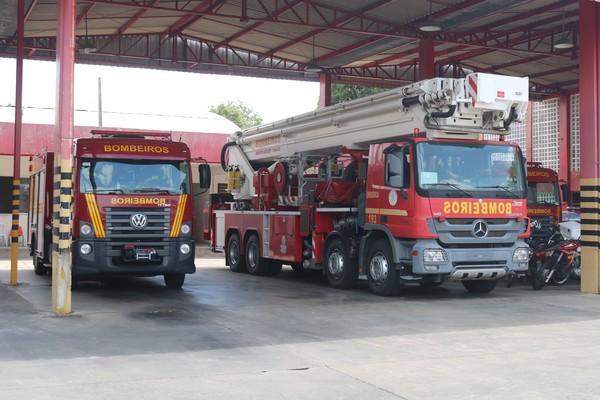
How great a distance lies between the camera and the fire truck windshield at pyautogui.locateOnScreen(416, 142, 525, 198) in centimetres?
1196

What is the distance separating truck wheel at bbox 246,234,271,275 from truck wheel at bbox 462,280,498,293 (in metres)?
4.84

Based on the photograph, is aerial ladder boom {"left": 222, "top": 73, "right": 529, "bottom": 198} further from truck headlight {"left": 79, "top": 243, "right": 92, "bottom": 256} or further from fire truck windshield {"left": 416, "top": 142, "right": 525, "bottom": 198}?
truck headlight {"left": 79, "top": 243, "right": 92, "bottom": 256}

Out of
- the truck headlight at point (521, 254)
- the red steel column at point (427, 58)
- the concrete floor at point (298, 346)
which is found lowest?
the concrete floor at point (298, 346)

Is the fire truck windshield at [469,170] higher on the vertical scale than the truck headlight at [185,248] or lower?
higher

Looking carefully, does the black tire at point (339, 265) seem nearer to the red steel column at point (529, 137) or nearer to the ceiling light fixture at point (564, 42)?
the ceiling light fixture at point (564, 42)

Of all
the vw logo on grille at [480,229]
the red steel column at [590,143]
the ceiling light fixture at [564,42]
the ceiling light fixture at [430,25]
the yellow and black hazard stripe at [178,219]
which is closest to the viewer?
the vw logo on grille at [480,229]

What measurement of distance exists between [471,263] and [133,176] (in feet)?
19.0

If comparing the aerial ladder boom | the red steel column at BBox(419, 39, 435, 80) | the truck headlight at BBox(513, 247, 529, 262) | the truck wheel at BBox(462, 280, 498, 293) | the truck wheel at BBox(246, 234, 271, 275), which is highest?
the red steel column at BBox(419, 39, 435, 80)

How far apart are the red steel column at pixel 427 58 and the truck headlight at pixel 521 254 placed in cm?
968

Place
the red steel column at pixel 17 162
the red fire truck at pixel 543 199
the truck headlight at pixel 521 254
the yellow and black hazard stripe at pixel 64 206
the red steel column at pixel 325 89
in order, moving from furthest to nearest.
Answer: the red steel column at pixel 325 89 → the red fire truck at pixel 543 199 → the red steel column at pixel 17 162 → the truck headlight at pixel 521 254 → the yellow and black hazard stripe at pixel 64 206

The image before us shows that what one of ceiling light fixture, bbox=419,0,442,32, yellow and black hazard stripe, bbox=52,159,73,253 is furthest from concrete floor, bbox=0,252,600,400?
ceiling light fixture, bbox=419,0,442,32

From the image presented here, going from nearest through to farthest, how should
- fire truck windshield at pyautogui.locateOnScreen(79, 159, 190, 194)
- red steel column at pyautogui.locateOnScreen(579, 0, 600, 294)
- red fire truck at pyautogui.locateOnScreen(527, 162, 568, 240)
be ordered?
fire truck windshield at pyautogui.locateOnScreen(79, 159, 190, 194) < red steel column at pyautogui.locateOnScreen(579, 0, 600, 294) < red fire truck at pyautogui.locateOnScreen(527, 162, 568, 240)

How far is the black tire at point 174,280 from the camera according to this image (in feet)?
46.2

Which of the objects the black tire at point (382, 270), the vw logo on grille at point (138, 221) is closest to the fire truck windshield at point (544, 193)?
the black tire at point (382, 270)
